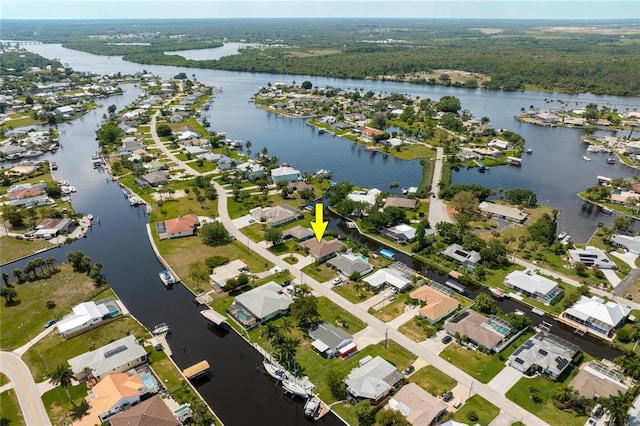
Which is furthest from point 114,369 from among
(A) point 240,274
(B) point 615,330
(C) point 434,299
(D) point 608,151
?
(D) point 608,151

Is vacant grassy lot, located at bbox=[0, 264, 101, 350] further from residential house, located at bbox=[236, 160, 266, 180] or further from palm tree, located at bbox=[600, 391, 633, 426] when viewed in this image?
palm tree, located at bbox=[600, 391, 633, 426]

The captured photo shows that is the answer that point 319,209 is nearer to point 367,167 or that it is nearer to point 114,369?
point 367,167

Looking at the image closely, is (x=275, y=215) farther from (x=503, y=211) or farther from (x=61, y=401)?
(x=61, y=401)

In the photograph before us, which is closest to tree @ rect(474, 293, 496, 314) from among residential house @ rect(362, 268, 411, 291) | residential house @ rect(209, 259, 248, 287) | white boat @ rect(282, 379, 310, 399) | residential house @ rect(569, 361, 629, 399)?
residential house @ rect(362, 268, 411, 291)

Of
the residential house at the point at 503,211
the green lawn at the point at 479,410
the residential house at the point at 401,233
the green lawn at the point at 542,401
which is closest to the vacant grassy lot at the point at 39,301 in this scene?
the residential house at the point at 401,233

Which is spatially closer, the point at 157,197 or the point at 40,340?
the point at 40,340

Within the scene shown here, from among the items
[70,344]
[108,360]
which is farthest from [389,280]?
[70,344]

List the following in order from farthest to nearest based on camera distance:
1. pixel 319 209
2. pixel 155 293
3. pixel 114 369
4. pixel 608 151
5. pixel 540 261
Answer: pixel 608 151 < pixel 319 209 < pixel 540 261 < pixel 155 293 < pixel 114 369
